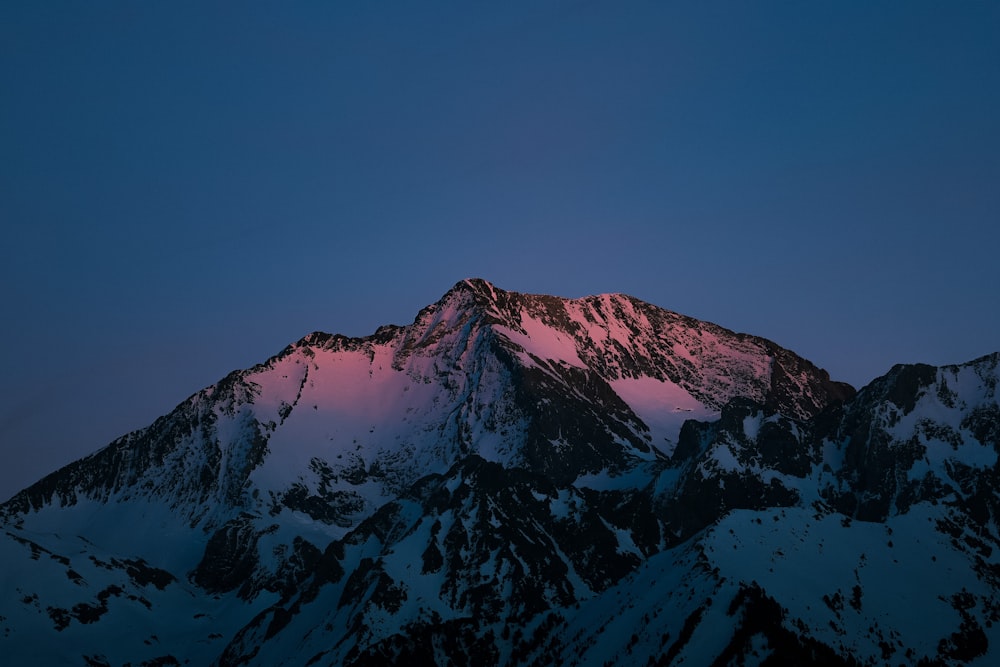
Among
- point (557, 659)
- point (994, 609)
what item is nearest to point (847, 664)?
point (994, 609)

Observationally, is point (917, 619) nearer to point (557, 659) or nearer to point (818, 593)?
point (818, 593)

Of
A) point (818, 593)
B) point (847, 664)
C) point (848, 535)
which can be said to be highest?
point (848, 535)

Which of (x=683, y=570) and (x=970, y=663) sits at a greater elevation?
(x=683, y=570)

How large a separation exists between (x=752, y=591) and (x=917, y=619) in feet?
71.6

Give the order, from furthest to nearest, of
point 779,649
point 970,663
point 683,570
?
point 683,570, point 970,663, point 779,649

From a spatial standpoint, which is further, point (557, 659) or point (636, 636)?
point (557, 659)

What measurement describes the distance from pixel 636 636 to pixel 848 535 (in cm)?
3335

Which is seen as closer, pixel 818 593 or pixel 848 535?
pixel 818 593

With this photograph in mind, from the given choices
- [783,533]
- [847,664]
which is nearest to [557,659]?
[783,533]

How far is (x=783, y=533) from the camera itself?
192500 mm

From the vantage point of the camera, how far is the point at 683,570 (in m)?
189

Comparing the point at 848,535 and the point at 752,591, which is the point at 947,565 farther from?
the point at 752,591

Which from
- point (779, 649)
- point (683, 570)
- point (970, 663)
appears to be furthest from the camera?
point (683, 570)

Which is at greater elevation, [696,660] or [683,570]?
[683,570]
